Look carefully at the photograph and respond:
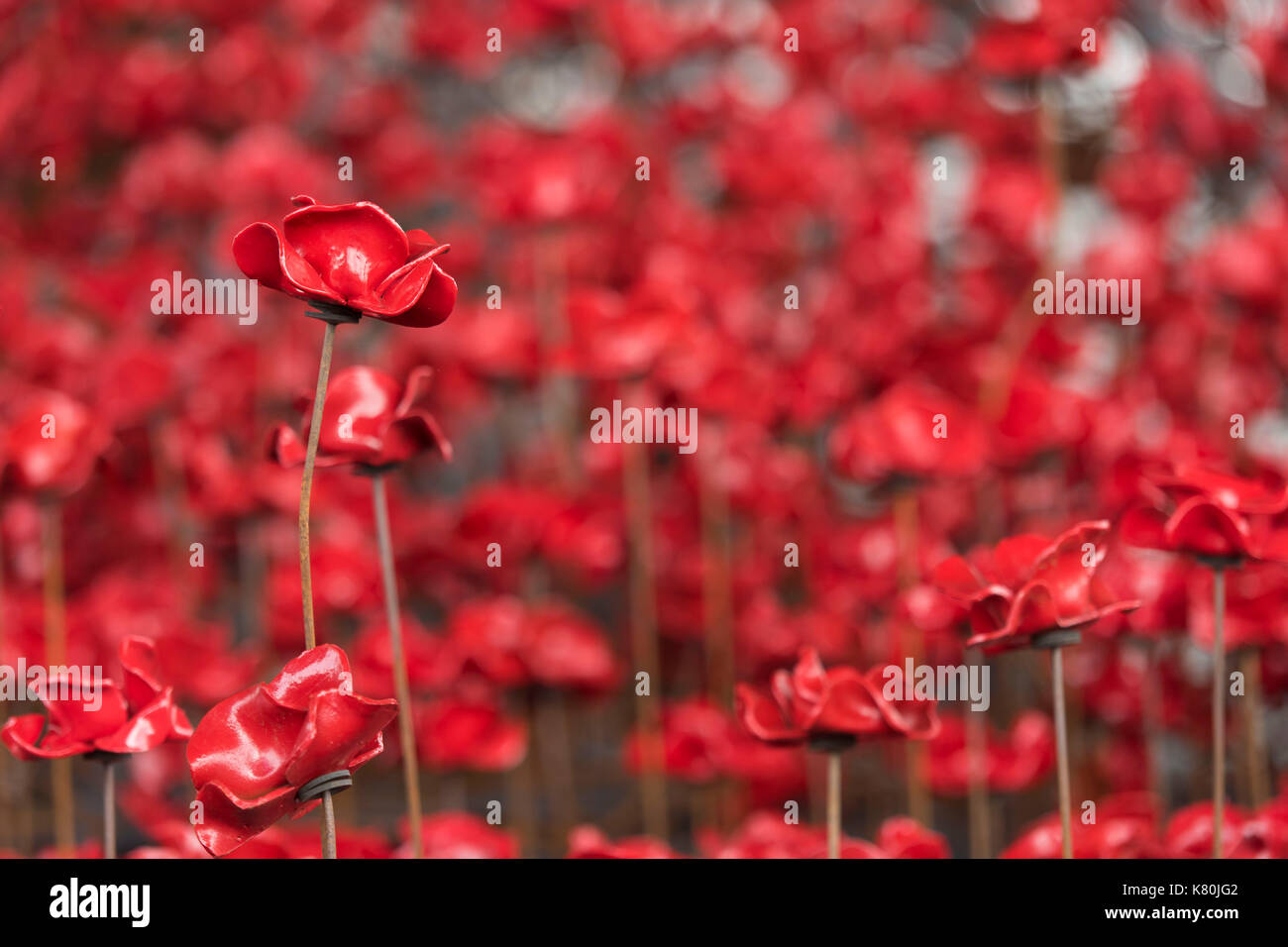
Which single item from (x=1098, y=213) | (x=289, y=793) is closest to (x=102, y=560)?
(x=289, y=793)

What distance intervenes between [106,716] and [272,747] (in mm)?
91

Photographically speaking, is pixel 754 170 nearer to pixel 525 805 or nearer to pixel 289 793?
pixel 525 805

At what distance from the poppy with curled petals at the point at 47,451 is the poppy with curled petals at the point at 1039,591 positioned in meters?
0.42

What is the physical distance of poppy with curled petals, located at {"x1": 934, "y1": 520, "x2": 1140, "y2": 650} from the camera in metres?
0.41

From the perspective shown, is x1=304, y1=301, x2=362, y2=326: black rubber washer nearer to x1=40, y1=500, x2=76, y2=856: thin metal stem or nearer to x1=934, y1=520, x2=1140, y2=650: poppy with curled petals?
x1=934, y1=520, x2=1140, y2=650: poppy with curled petals

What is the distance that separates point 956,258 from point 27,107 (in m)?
0.85

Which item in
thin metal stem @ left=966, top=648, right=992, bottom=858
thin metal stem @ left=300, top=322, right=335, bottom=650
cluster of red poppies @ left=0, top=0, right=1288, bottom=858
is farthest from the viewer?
thin metal stem @ left=966, top=648, right=992, bottom=858

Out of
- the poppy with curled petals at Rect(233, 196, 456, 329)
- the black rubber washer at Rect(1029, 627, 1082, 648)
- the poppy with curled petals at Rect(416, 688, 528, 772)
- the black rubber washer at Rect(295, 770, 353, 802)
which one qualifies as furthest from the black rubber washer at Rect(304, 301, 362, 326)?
the poppy with curled petals at Rect(416, 688, 528, 772)

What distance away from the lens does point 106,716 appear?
0.40 meters

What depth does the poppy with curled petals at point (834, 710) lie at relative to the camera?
1.42 feet

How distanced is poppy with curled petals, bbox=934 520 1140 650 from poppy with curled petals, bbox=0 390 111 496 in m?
0.42

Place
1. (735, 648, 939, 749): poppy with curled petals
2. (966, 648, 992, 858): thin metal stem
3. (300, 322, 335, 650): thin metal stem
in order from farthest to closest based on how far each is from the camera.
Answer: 1. (966, 648, 992, 858): thin metal stem
2. (735, 648, 939, 749): poppy with curled petals
3. (300, 322, 335, 650): thin metal stem

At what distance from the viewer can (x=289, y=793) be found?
335 mm

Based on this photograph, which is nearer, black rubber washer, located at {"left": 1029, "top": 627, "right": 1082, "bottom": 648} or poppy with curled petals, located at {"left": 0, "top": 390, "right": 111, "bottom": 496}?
black rubber washer, located at {"left": 1029, "top": 627, "right": 1082, "bottom": 648}
